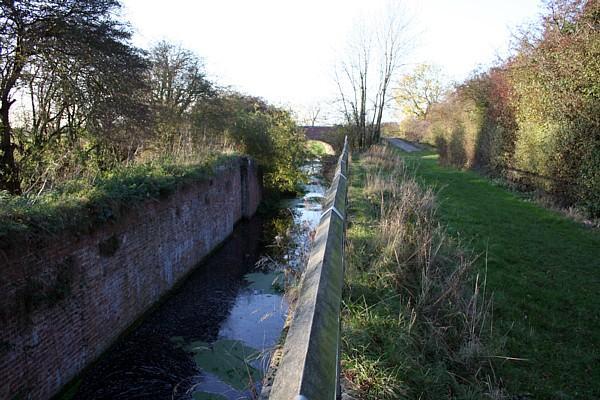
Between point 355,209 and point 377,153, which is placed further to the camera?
point 377,153

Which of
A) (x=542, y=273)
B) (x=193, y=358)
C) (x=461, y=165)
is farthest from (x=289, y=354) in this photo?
(x=461, y=165)

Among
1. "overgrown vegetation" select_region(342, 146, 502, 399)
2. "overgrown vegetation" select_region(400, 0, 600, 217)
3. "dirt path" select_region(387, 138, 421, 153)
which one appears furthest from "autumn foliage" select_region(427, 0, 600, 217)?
"dirt path" select_region(387, 138, 421, 153)

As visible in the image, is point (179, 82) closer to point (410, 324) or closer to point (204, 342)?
point (204, 342)

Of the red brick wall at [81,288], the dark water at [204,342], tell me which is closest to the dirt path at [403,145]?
the dark water at [204,342]

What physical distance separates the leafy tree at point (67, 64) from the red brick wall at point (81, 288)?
2.86 meters

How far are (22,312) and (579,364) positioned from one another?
566cm

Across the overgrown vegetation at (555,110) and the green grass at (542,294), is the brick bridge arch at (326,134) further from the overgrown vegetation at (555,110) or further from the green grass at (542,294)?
the green grass at (542,294)

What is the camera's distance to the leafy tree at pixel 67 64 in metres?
8.37

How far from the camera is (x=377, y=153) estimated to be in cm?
2053

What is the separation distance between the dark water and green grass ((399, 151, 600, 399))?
91.3 inches

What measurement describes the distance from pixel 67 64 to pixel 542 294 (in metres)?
9.72

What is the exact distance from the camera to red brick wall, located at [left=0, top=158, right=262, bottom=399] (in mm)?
4750

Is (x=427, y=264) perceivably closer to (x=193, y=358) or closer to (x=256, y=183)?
(x=193, y=358)

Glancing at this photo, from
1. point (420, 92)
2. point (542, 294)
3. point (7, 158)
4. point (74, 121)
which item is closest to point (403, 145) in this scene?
point (420, 92)
